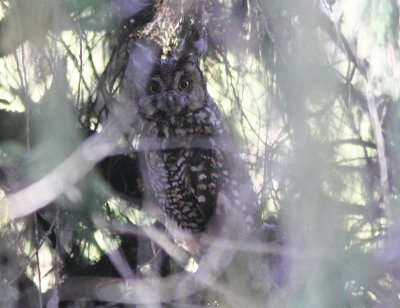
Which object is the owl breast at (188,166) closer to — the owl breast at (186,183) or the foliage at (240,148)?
the owl breast at (186,183)

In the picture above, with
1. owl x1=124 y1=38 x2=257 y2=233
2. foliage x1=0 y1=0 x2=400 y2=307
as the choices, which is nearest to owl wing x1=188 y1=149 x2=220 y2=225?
owl x1=124 y1=38 x2=257 y2=233

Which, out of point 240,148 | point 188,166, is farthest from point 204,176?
point 240,148

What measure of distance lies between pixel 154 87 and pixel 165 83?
0.17 feet

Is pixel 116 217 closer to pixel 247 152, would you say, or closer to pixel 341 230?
pixel 247 152

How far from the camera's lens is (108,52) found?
2104 millimetres

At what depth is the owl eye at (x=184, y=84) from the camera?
6.43 ft

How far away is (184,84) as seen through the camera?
1.97 metres

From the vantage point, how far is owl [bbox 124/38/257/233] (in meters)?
1.91

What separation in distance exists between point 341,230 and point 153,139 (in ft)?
2.95

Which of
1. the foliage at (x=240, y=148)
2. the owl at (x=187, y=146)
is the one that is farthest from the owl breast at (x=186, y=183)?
the foliage at (x=240, y=148)

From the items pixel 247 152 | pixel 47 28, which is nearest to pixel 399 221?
pixel 247 152

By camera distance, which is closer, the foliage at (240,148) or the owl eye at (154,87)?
the foliage at (240,148)

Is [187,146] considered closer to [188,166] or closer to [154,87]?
[188,166]

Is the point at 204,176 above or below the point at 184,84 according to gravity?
below
